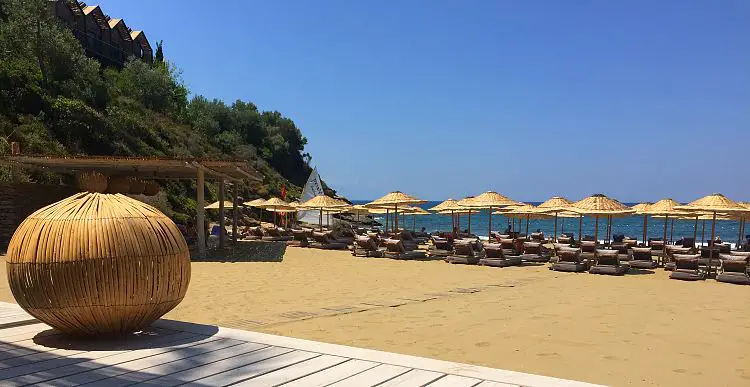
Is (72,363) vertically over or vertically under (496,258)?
over

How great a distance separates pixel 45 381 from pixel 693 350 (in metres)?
6.03

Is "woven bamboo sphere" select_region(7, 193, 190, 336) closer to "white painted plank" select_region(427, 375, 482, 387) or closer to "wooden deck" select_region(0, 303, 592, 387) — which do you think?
"wooden deck" select_region(0, 303, 592, 387)

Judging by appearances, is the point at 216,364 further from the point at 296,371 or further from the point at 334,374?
the point at 334,374

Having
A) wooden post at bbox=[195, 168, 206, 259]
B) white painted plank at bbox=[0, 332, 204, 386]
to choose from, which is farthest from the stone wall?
white painted plank at bbox=[0, 332, 204, 386]

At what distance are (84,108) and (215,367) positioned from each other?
98.9 feet

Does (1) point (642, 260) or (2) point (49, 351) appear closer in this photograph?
(2) point (49, 351)

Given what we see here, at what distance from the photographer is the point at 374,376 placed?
11.0 feet

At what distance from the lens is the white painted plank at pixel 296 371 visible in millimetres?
3237

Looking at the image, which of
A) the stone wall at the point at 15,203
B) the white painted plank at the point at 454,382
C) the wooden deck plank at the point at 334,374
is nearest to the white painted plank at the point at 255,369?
the wooden deck plank at the point at 334,374

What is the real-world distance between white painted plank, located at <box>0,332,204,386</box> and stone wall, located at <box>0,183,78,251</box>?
47.3 ft

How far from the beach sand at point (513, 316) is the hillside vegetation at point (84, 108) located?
1442 centimetres

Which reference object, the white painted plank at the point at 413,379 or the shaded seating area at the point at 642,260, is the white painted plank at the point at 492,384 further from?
the shaded seating area at the point at 642,260

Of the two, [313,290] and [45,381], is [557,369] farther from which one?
[313,290]

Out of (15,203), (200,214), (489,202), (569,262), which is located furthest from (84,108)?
(569,262)
